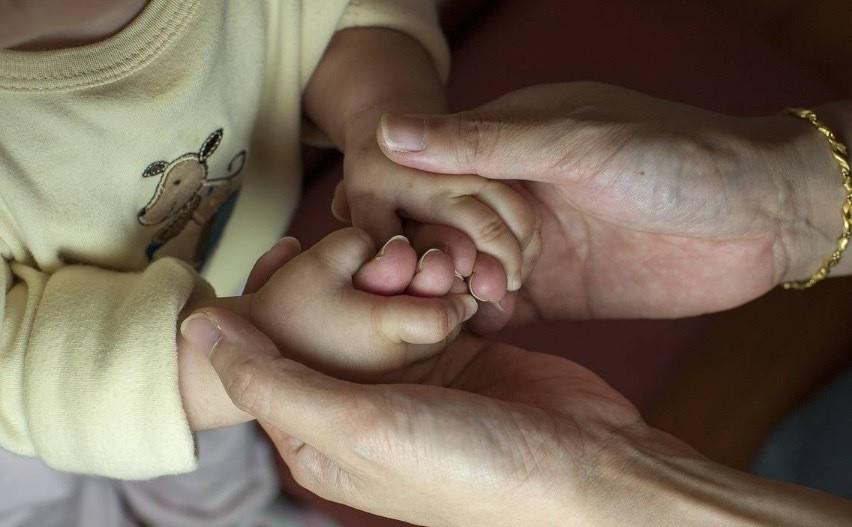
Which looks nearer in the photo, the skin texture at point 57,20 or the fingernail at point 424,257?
the skin texture at point 57,20

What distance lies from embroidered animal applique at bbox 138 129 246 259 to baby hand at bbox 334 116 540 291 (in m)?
0.14

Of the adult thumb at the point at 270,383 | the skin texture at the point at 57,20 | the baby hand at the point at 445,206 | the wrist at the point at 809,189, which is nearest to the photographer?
the skin texture at the point at 57,20

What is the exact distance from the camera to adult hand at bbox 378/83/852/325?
0.72 m

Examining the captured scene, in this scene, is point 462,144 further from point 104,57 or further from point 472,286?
point 104,57

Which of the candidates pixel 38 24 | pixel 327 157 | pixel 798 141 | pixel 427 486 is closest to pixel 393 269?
pixel 427 486

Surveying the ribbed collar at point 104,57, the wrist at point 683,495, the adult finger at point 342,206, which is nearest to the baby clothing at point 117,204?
the ribbed collar at point 104,57

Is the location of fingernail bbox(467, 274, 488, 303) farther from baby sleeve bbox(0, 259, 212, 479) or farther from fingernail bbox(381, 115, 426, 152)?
baby sleeve bbox(0, 259, 212, 479)

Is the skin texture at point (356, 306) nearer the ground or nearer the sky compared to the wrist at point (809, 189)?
nearer the ground

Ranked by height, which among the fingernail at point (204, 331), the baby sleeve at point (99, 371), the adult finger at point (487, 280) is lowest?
the baby sleeve at point (99, 371)

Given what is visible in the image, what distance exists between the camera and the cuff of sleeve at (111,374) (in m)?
0.68

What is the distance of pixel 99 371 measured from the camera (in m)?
0.68

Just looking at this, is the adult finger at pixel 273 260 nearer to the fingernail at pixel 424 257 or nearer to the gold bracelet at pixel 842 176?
the fingernail at pixel 424 257

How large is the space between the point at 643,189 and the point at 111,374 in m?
0.48

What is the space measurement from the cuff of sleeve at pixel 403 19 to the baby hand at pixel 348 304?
281 millimetres
